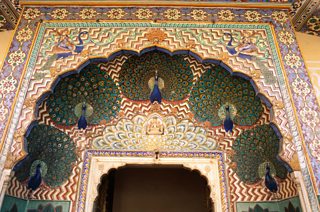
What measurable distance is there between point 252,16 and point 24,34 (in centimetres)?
321

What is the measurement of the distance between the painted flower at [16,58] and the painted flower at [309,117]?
3590 millimetres

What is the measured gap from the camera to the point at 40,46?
4262 mm

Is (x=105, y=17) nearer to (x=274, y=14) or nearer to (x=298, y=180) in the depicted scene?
(x=274, y=14)

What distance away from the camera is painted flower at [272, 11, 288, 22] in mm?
4566

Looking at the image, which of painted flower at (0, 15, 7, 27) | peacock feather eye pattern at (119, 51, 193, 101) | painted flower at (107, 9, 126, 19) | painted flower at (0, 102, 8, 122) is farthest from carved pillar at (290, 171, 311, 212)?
painted flower at (0, 15, 7, 27)

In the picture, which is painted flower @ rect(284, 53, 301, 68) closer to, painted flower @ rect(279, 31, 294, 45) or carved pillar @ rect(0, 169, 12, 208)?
painted flower @ rect(279, 31, 294, 45)

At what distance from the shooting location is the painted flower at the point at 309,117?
→ 3.76 metres

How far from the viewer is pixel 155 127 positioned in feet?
15.1

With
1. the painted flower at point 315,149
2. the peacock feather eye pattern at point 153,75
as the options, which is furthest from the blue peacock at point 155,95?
the painted flower at point 315,149

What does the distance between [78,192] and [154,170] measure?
2.35 metres

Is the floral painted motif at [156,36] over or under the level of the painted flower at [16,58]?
over

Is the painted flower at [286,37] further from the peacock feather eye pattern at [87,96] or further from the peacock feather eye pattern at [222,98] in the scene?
the peacock feather eye pattern at [87,96]

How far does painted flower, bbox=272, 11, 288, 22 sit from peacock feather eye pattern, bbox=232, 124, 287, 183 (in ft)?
5.18

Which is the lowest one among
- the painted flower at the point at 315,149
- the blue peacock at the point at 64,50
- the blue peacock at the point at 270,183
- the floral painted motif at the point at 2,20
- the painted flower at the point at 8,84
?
the blue peacock at the point at 270,183
